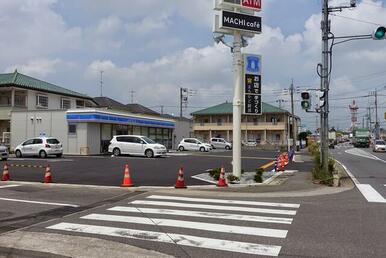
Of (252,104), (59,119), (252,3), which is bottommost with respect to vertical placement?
(252,104)

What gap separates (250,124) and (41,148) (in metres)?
63.4

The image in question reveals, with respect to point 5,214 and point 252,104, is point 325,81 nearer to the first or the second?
point 252,104

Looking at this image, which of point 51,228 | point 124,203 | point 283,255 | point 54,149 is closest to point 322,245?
point 283,255

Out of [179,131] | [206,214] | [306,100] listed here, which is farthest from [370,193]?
[179,131]

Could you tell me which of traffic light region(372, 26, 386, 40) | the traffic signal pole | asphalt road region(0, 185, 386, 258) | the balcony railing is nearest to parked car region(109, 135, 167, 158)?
the traffic signal pole

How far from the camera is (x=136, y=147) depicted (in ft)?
125

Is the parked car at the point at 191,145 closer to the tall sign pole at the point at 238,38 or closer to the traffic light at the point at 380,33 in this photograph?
the tall sign pole at the point at 238,38

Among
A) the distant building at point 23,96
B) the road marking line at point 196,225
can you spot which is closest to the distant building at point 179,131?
the distant building at point 23,96

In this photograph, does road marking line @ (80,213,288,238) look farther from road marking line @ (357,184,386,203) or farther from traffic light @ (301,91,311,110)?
traffic light @ (301,91,311,110)

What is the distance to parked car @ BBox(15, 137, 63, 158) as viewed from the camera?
3556 centimetres

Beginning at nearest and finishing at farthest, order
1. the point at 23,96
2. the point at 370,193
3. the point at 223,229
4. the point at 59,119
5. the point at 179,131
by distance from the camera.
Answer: the point at 223,229
the point at 370,193
the point at 59,119
the point at 23,96
the point at 179,131

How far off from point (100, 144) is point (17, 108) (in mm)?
9672

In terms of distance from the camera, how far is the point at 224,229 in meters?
9.05

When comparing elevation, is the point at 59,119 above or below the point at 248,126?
below
